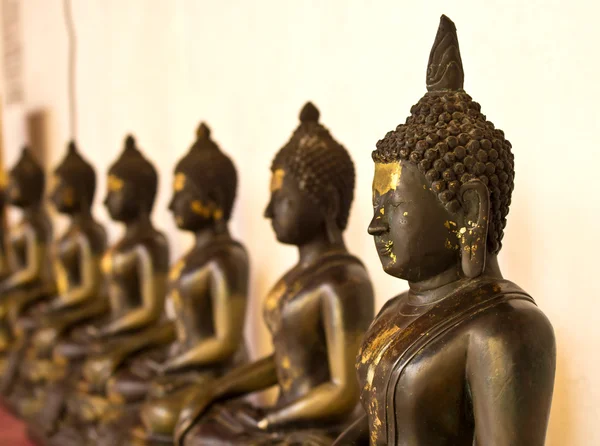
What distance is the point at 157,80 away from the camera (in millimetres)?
3580

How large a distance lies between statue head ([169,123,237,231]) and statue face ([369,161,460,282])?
1132 millimetres

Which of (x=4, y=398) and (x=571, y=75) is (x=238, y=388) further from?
(x=4, y=398)

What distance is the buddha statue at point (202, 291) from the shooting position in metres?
2.45

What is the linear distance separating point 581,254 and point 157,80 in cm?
227

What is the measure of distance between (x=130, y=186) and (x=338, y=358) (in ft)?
4.24

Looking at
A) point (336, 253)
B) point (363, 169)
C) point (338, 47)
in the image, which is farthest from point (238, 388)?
point (338, 47)

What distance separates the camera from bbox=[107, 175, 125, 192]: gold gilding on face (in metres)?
2.91

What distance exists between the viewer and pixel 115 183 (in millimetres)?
2922

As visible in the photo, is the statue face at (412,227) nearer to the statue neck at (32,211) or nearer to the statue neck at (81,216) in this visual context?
the statue neck at (81,216)

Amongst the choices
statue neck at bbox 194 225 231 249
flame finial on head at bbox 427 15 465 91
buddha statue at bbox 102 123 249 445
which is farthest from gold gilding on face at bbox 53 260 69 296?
flame finial on head at bbox 427 15 465 91

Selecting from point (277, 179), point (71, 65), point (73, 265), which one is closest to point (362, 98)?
point (277, 179)

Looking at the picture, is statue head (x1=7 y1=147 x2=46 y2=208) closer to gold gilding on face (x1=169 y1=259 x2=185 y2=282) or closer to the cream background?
the cream background

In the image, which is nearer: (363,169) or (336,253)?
(336,253)

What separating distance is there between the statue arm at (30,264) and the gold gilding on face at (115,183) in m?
1.07
